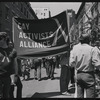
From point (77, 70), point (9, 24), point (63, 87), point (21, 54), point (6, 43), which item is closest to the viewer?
point (77, 70)

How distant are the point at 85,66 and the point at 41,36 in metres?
2.32

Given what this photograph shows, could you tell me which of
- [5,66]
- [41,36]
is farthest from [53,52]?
[5,66]

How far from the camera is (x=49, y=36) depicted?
6.45 m

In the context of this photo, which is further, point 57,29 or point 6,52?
point 57,29

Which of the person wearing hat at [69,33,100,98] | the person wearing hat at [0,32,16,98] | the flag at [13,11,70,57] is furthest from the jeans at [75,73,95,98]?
the flag at [13,11,70,57]

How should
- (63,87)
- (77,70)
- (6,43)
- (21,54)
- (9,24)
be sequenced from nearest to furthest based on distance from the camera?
(77,70) → (6,43) → (21,54) → (63,87) → (9,24)

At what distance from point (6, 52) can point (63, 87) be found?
9.91 feet


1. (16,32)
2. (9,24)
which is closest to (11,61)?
(16,32)

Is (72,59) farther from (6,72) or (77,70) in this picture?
(6,72)

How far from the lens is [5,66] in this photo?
15.2ft

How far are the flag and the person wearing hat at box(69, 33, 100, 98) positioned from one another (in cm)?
198

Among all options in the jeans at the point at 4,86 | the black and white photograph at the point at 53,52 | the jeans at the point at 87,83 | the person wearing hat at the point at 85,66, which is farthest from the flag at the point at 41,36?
the jeans at the point at 87,83

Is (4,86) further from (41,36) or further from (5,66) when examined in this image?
(41,36)

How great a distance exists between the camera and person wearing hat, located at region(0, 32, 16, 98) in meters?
4.64
